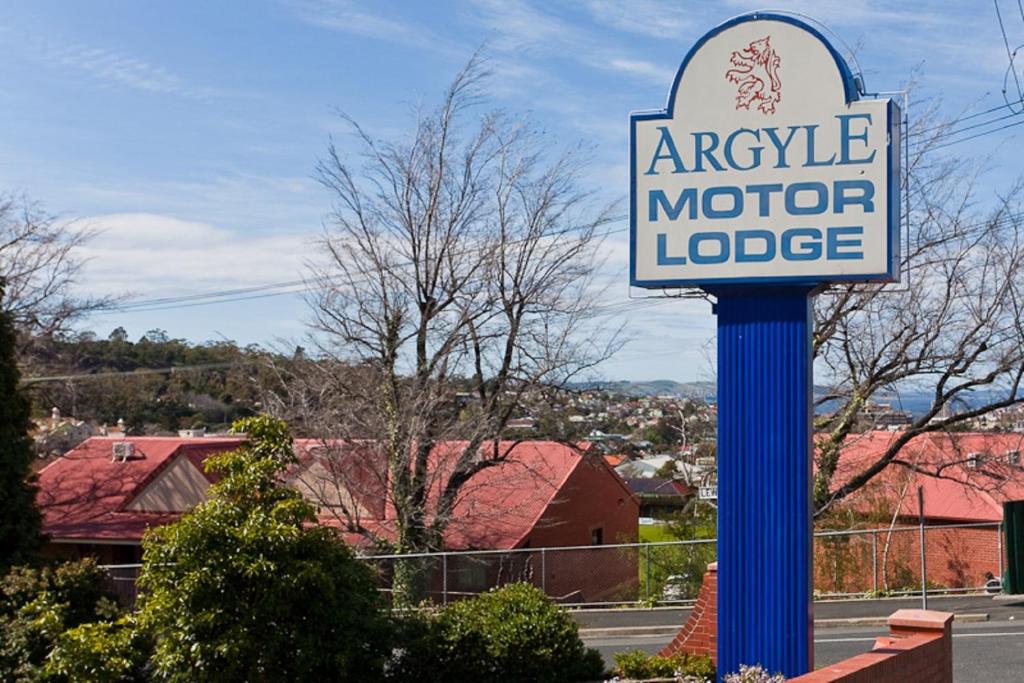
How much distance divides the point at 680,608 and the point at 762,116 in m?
16.3

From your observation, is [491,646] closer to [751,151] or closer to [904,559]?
[751,151]

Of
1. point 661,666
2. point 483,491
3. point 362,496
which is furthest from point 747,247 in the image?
point 483,491

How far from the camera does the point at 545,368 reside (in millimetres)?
24500

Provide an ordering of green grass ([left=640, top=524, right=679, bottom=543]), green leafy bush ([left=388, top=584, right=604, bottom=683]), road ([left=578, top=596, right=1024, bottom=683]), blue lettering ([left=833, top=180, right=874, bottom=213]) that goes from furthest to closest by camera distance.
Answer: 1. green grass ([left=640, top=524, right=679, bottom=543])
2. road ([left=578, top=596, right=1024, bottom=683])
3. green leafy bush ([left=388, top=584, right=604, bottom=683])
4. blue lettering ([left=833, top=180, right=874, bottom=213])

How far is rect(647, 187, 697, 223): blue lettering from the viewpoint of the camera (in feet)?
31.9

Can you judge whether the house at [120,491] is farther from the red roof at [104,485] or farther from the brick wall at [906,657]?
the brick wall at [906,657]

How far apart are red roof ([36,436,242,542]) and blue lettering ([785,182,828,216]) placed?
22676 mm

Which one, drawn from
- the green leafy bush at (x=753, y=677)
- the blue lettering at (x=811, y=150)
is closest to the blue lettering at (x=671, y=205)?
the blue lettering at (x=811, y=150)

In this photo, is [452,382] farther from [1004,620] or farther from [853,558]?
[1004,620]

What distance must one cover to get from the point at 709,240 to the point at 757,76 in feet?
4.72

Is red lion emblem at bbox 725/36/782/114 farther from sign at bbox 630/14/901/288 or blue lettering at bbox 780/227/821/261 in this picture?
blue lettering at bbox 780/227/821/261

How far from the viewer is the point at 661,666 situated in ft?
39.2

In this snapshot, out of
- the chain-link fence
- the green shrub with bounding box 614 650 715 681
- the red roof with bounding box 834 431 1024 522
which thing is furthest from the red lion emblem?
the red roof with bounding box 834 431 1024 522

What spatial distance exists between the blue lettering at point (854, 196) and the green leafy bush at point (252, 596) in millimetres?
5259
